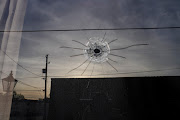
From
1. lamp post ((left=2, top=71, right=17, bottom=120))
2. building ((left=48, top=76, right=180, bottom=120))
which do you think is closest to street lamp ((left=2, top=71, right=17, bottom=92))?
lamp post ((left=2, top=71, right=17, bottom=120))

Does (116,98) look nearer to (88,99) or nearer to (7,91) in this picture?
(88,99)

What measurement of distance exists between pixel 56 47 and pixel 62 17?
17.3 inches

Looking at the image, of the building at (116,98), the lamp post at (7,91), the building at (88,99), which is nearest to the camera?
the lamp post at (7,91)

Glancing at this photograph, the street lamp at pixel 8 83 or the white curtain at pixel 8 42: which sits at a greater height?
the white curtain at pixel 8 42

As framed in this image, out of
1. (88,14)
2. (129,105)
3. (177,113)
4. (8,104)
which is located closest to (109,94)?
(129,105)

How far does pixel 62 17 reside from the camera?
1022 mm

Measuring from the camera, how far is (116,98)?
159 inches

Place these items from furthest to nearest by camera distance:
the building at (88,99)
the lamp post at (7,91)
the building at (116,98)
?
1. the building at (88,99)
2. the building at (116,98)
3. the lamp post at (7,91)

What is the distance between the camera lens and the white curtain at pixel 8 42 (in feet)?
1.85

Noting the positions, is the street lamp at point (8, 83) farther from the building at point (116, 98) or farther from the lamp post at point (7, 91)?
the building at point (116, 98)

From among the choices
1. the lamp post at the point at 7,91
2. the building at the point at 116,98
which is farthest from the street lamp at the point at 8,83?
the building at the point at 116,98

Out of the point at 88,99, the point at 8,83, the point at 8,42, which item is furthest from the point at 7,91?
the point at 88,99

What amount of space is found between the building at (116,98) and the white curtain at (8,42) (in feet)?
11.6

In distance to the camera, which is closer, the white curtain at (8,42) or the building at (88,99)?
the white curtain at (8,42)
